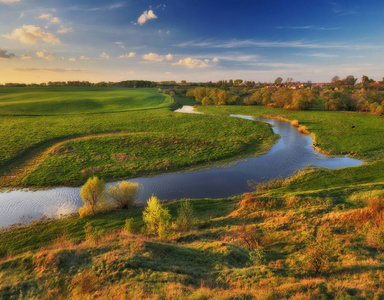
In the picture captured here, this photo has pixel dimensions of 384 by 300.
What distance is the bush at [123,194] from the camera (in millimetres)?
24766

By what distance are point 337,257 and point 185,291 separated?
1120cm

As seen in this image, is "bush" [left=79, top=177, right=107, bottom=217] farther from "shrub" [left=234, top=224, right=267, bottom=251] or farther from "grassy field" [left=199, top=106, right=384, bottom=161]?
"grassy field" [left=199, top=106, right=384, bottom=161]

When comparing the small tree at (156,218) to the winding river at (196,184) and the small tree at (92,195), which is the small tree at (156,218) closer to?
the small tree at (92,195)

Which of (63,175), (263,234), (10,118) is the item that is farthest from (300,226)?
(10,118)

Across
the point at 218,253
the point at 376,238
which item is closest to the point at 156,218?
the point at 218,253

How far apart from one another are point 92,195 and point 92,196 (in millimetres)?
139

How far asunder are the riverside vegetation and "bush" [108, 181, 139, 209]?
114cm

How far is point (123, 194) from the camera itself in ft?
81.6

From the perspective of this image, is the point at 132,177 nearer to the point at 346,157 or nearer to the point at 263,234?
the point at 263,234

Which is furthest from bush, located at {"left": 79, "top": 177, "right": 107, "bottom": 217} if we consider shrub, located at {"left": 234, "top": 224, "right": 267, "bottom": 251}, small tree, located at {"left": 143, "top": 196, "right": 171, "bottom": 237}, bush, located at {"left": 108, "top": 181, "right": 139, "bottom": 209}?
shrub, located at {"left": 234, "top": 224, "right": 267, "bottom": 251}

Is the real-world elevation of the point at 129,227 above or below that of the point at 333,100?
below

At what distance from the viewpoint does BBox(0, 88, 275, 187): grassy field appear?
3506 cm

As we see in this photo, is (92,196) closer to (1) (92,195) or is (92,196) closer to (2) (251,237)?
(1) (92,195)

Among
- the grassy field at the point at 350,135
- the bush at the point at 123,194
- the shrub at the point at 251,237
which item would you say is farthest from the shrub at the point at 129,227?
the grassy field at the point at 350,135
